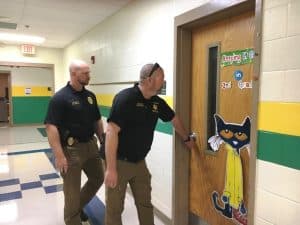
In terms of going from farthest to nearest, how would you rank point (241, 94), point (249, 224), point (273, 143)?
point (241, 94) < point (249, 224) < point (273, 143)

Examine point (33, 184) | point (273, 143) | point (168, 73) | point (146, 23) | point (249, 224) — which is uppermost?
point (146, 23)

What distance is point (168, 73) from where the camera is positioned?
264cm

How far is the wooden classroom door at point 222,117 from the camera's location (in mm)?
1979

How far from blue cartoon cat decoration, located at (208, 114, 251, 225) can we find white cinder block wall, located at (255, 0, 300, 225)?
371 millimetres

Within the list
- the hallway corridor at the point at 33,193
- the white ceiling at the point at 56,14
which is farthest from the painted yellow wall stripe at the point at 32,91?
the white ceiling at the point at 56,14

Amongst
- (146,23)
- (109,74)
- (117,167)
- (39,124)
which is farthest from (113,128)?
(39,124)

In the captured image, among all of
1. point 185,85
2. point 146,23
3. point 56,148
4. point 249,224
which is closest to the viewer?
point 249,224

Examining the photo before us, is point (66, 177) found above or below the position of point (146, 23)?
below

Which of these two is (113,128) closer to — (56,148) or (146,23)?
(56,148)

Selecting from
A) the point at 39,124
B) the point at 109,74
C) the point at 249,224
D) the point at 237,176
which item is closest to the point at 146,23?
the point at 109,74

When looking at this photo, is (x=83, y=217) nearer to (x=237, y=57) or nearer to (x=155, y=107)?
(x=155, y=107)

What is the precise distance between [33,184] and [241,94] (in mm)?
3359

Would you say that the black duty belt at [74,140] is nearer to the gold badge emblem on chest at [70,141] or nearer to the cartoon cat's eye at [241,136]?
the gold badge emblem on chest at [70,141]

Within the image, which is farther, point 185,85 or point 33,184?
point 33,184
